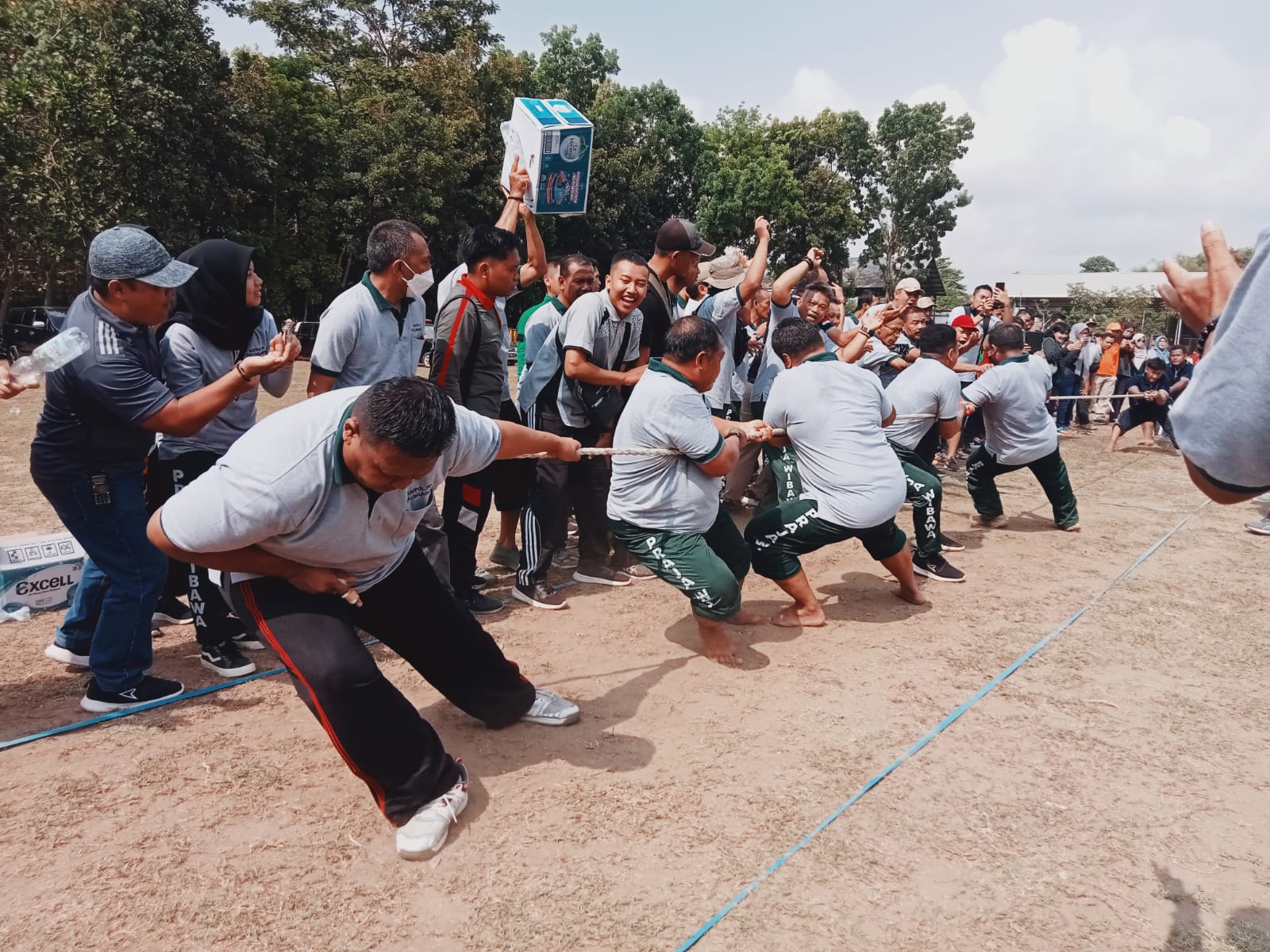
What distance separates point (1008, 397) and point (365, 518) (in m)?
5.40

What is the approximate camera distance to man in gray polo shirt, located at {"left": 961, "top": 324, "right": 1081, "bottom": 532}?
257 inches

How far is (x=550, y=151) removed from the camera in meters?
5.39

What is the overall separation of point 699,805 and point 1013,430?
15.7 ft

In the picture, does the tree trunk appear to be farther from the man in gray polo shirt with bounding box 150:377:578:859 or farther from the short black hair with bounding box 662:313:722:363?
the man in gray polo shirt with bounding box 150:377:578:859

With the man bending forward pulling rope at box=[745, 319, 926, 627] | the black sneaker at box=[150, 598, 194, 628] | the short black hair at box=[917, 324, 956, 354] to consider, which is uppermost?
the short black hair at box=[917, 324, 956, 354]

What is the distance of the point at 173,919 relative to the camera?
7.72 ft

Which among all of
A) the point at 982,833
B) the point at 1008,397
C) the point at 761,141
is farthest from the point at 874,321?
the point at 761,141

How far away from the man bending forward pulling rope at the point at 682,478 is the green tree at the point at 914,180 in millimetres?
40103

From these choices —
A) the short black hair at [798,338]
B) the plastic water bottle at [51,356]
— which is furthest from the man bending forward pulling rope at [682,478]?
the plastic water bottle at [51,356]

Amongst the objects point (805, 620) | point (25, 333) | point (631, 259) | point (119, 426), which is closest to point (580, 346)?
point (631, 259)

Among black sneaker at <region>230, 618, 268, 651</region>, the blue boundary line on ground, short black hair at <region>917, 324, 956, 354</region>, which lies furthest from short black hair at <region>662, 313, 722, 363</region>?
short black hair at <region>917, 324, 956, 354</region>

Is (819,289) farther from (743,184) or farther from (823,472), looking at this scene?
(743,184)

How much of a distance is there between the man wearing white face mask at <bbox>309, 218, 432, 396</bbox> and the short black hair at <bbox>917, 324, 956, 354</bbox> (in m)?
3.72

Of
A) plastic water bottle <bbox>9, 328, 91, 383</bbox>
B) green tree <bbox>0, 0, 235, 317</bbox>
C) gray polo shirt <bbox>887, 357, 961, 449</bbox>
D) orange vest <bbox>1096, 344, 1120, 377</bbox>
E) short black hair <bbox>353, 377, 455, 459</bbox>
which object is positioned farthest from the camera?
green tree <bbox>0, 0, 235, 317</bbox>
